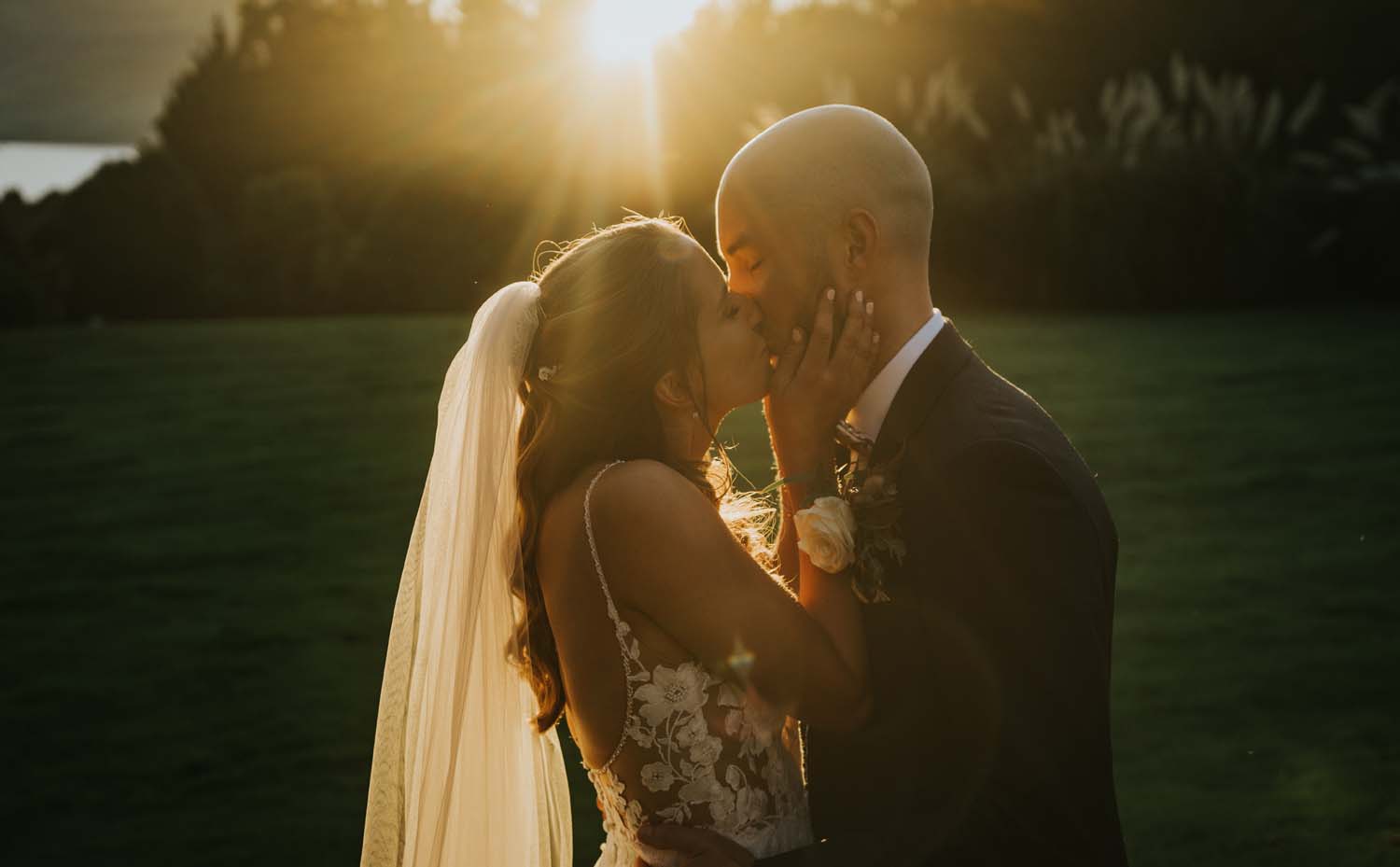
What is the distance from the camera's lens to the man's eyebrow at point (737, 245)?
11.3 feet

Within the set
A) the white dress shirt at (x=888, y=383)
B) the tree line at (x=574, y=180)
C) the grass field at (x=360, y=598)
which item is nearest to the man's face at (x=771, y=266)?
the white dress shirt at (x=888, y=383)

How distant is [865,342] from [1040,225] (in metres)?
17.6

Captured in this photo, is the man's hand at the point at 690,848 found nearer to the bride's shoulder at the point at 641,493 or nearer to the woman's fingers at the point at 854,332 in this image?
the bride's shoulder at the point at 641,493

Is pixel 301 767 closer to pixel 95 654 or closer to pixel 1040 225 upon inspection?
pixel 95 654

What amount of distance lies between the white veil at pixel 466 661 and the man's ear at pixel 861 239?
0.74 metres

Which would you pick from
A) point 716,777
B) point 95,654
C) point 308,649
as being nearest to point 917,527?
point 716,777

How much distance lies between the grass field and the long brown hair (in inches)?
108

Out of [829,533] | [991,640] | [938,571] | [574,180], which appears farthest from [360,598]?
[574,180]

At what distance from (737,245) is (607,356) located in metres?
0.40

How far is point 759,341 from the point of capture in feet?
11.4

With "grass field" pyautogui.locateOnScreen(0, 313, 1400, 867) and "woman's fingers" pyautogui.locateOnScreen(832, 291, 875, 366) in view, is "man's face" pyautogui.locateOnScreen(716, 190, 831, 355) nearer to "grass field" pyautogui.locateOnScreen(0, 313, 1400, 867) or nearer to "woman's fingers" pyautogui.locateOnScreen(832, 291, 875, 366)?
"woman's fingers" pyautogui.locateOnScreen(832, 291, 875, 366)

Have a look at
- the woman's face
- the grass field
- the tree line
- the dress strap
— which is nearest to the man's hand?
the dress strap

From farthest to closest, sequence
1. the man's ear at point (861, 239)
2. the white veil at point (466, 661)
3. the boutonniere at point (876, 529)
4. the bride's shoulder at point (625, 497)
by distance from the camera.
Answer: the white veil at point (466, 661)
the man's ear at point (861, 239)
the bride's shoulder at point (625, 497)
the boutonniere at point (876, 529)

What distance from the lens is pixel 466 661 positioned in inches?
141
